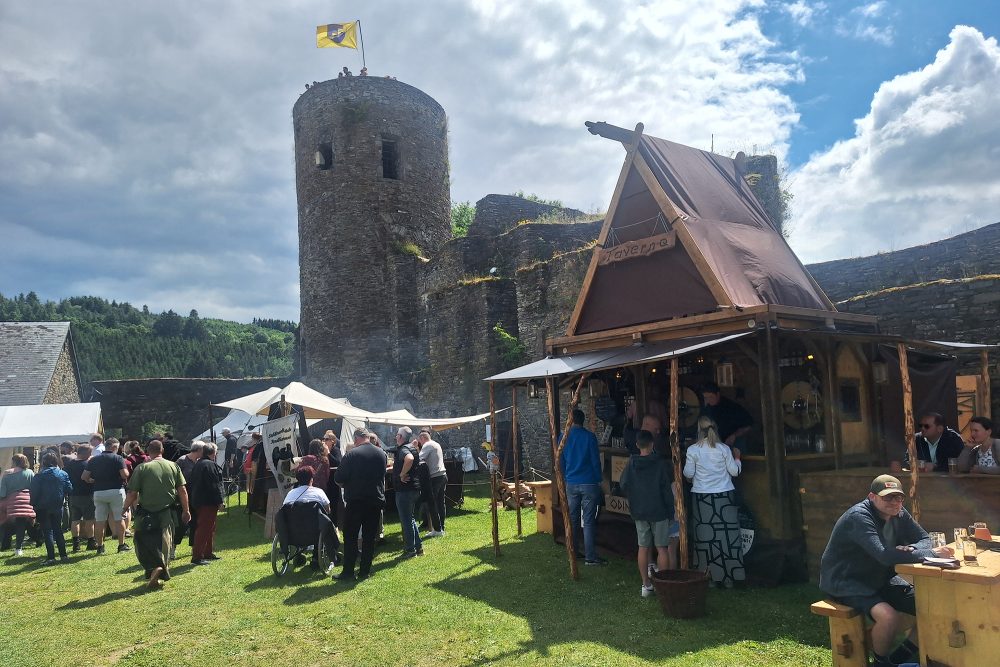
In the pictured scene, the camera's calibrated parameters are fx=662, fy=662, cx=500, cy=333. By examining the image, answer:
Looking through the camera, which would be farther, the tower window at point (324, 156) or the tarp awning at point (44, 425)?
the tower window at point (324, 156)

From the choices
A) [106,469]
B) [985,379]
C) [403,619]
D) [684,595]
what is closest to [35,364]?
[106,469]

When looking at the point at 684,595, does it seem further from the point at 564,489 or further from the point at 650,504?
the point at 564,489

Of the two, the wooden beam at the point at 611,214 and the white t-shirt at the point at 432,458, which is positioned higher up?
the wooden beam at the point at 611,214

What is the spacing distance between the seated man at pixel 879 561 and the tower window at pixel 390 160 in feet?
65.8

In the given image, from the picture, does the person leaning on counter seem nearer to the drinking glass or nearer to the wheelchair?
the drinking glass

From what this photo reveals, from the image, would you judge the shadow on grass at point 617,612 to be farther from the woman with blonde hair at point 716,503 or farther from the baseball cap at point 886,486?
the baseball cap at point 886,486

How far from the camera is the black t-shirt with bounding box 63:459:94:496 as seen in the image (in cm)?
961

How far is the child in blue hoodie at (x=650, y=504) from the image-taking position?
591cm

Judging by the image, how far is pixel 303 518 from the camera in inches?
282

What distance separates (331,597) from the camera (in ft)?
21.0

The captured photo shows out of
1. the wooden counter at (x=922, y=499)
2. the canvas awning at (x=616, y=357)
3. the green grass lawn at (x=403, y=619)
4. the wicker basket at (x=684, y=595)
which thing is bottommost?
the green grass lawn at (x=403, y=619)

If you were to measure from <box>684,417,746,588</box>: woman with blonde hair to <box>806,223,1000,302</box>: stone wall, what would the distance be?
8.04 metres

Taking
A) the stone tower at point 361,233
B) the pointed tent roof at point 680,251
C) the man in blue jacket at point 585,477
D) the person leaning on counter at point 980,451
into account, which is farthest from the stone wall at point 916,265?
the stone tower at point 361,233

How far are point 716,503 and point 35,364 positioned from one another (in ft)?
72.3
